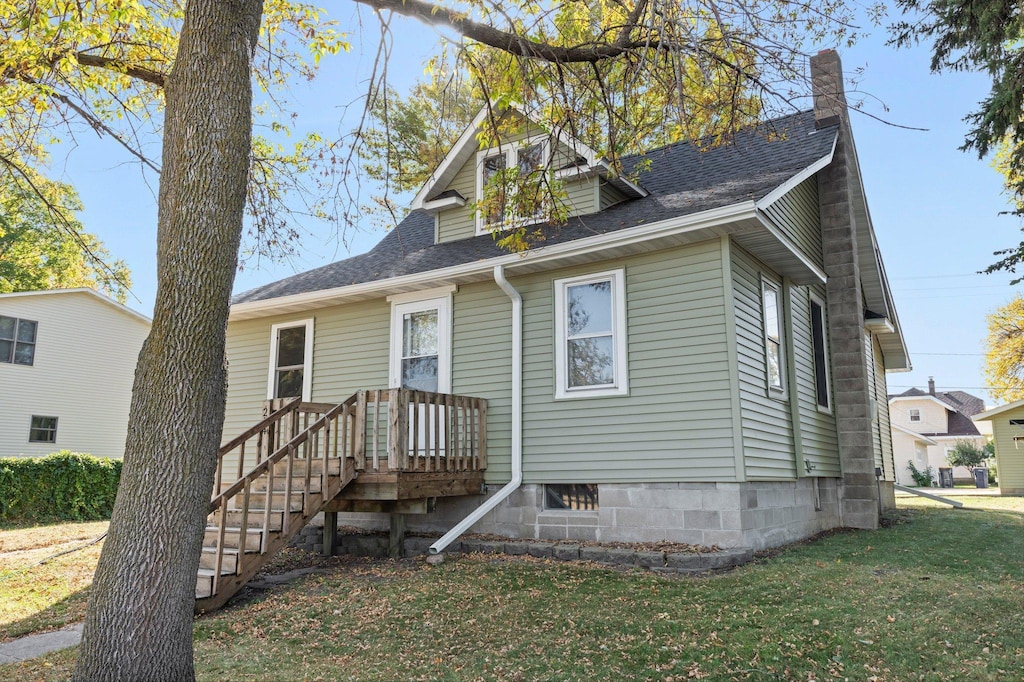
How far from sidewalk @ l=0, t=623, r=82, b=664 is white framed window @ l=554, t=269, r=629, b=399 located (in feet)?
18.6

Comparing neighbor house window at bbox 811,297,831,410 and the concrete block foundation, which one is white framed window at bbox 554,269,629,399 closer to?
the concrete block foundation

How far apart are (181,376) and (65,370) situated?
1939 centimetres

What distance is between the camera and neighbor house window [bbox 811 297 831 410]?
1127 cm

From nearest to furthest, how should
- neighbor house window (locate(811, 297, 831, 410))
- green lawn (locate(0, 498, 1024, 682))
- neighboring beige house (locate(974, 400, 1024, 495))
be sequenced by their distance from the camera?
green lawn (locate(0, 498, 1024, 682)), neighbor house window (locate(811, 297, 831, 410)), neighboring beige house (locate(974, 400, 1024, 495))

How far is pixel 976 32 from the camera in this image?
7.56 metres

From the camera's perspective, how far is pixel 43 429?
1942cm

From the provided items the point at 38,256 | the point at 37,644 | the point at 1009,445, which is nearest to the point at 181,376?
the point at 37,644

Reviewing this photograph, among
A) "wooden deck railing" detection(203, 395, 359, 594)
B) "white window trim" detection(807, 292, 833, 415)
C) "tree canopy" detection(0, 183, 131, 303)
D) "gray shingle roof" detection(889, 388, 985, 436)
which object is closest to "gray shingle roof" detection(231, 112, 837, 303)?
"wooden deck railing" detection(203, 395, 359, 594)

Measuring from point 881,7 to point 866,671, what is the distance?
6.10 m

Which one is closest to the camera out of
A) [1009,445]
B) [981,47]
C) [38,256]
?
[981,47]

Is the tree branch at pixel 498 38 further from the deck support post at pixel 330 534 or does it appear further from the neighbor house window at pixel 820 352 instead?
the neighbor house window at pixel 820 352

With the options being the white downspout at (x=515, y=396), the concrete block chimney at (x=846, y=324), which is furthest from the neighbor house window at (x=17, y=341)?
the concrete block chimney at (x=846, y=324)

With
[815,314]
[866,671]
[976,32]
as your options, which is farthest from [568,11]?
[815,314]

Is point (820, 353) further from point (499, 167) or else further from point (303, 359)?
point (303, 359)
